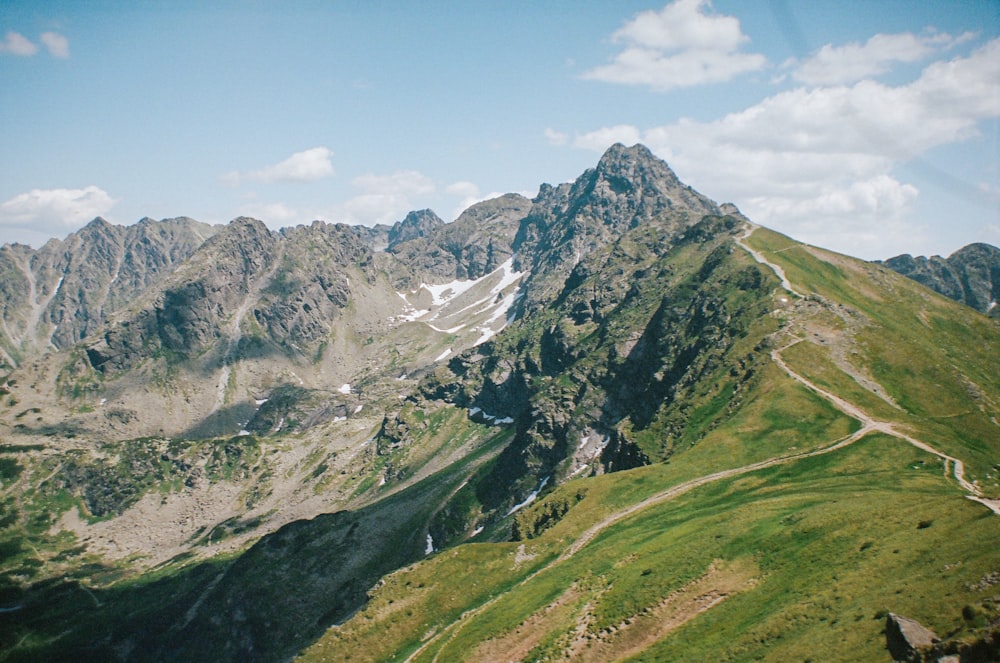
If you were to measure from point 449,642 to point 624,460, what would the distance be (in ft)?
275

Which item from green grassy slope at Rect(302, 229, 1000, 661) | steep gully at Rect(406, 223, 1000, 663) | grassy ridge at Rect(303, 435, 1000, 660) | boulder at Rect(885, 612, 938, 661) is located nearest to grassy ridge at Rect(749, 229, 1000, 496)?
green grassy slope at Rect(302, 229, 1000, 661)

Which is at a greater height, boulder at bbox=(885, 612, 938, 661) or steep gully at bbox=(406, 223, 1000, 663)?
boulder at bbox=(885, 612, 938, 661)

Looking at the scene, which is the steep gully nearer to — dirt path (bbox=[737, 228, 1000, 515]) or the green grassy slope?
dirt path (bbox=[737, 228, 1000, 515])

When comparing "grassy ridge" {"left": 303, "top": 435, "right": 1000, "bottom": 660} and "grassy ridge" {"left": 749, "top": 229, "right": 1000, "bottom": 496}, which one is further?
"grassy ridge" {"left": 749, "top": 229, "right": 1000, "bottom": 496}

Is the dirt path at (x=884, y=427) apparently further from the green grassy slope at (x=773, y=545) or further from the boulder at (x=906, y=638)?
the boulder at (x=906, y=638)

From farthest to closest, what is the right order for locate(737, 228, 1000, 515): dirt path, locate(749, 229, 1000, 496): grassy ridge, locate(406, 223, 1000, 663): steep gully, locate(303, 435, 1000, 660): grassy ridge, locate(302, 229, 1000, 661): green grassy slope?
locate(749, 229, 1000, 496): grassy ridge, locate(406, 223, 1000, 663): steep gully, locate(737, 228, 1000, 515): dirt path, locate(302, 229, 1000, 661): green grassy slope, locate(303, 435, 1000, 660): grassy ridge

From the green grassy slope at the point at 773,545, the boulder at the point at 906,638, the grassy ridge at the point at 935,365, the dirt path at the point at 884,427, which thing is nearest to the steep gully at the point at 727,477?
the dirt path at the point at 884,427

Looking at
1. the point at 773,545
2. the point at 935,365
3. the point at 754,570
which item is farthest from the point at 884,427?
the point at 754,570

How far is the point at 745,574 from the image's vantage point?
5872 centimetres

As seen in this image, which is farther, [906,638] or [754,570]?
[754,570]

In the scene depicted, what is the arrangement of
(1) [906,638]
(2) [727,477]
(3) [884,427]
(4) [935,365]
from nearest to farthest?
(1) [906,638], (2) [727,477], (3) [884,427], (4) [935,365]

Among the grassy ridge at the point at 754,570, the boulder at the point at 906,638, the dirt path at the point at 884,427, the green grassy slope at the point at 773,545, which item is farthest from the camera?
the dirt path at the point at 884,427

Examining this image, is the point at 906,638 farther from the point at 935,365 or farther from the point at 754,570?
the point at 935,365

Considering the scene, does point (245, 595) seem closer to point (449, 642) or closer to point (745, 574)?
point (449, 642)
